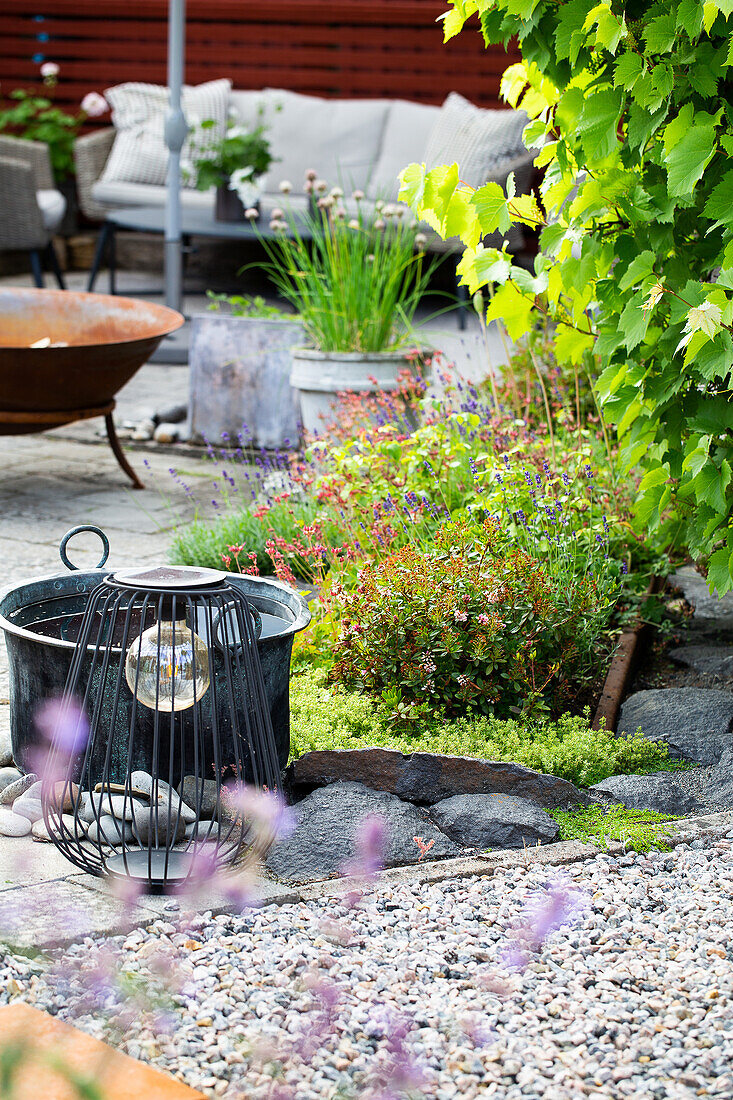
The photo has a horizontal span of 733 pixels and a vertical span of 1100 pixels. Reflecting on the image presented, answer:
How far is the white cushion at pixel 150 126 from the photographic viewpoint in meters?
9.53

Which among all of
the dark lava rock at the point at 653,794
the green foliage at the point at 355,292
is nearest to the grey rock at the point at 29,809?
the dark lava rock at the point at 653,794

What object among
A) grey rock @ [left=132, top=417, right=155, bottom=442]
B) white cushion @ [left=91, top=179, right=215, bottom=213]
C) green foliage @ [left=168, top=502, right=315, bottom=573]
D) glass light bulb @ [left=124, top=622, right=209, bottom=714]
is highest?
white cushion @ [left=91, top=179, right=215, bottom=213]

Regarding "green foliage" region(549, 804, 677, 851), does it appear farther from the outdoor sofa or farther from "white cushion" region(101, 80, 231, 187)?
"white cushion" region(101, 80, 231, 187)

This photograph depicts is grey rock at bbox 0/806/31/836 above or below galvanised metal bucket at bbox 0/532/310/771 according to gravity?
below

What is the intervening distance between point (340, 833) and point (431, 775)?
30cm

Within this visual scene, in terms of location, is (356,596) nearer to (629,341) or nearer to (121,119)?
(629,341)

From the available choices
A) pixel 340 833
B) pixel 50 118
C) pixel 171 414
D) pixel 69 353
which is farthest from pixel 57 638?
pixel 50 118

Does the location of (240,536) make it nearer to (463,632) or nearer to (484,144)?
(463,632)

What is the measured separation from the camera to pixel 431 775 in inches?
101

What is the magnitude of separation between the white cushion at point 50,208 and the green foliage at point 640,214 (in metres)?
6.55

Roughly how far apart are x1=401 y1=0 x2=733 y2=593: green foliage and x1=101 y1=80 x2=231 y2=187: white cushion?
270 inches

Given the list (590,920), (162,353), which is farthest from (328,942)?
(162,353)

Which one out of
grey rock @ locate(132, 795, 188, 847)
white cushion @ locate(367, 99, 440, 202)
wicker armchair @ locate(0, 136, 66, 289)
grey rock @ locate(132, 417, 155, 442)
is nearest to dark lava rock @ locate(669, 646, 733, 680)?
grey rock @ locate(132, 795, 188, 847)

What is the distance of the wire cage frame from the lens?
211 cm
